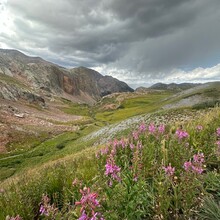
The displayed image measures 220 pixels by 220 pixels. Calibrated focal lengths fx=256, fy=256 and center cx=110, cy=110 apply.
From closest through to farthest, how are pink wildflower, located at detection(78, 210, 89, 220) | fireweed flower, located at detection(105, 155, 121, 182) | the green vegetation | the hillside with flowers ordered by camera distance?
1. pink wildflower, located at detection(78, 210, 89, 220)
2. the hillside with flowers
3. fireweed flower, located at detection(105, 155, 121, 182)
4. the green vegetation

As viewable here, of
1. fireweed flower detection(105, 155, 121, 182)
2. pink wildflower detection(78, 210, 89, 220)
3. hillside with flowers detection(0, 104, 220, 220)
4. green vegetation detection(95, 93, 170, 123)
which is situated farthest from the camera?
green vegetation detection(95, 93, 170, 123)

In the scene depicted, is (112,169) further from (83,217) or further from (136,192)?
(83,217)

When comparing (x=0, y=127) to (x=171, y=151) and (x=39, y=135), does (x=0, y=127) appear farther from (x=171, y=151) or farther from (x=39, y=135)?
(x=171, y=151)

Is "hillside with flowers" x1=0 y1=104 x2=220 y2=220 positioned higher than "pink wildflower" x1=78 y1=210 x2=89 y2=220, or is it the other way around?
"pink wildflower" x1=78 y1=210 x2=89 y2=220

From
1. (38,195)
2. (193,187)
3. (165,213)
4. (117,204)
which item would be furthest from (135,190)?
(38,195)

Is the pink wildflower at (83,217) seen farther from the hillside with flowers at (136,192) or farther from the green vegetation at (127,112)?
the green vegetation at (127,112)

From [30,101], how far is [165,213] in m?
119

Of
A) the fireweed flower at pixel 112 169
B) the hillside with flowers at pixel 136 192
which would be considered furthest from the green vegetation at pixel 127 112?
the fireweed flower at pixel 112 169

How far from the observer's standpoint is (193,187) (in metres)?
3.48

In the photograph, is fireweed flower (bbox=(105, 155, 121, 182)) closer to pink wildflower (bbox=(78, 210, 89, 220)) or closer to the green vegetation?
pink wildflower (bbox=(78, 210, 89, 220))

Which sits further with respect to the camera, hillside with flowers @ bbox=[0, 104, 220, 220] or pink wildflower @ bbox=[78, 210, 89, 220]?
hillside with flowers @ bbox=[0, 104, 220, 220]

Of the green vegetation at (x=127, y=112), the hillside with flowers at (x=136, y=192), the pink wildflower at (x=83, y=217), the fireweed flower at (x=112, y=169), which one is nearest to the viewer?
the pink wildflower at (x=83, y=217)

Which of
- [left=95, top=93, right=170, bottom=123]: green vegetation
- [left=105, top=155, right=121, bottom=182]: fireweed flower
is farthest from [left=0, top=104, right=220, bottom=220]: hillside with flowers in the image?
[left=95, top=93, right=170, bottom=123]: green vegetation

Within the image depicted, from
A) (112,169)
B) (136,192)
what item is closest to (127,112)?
(112,169)
